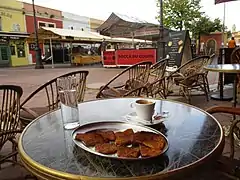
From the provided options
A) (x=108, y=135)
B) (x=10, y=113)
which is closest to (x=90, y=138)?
(x=108, y=135)

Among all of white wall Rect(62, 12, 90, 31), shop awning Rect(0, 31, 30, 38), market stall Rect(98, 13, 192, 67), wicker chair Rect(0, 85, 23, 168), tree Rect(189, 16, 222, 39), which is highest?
white wall Rect(62, 12, 90, 31)

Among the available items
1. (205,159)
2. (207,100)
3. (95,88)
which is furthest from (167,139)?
(95,88)

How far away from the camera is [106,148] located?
0.94 metres

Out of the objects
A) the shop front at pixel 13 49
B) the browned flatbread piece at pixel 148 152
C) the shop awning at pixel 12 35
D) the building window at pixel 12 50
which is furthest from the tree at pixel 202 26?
the browned flatbread piece at pixel 148 152

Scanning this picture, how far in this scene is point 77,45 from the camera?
22.8 metres

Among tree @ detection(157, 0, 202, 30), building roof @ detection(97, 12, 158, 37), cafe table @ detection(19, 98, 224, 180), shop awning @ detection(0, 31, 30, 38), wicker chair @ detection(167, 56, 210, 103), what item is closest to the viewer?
cafe table @ detection(19, 98, 224, 180)

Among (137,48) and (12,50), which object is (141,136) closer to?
(137,48)

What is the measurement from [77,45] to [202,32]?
12145mm

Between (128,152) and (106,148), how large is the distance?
0.09 meters

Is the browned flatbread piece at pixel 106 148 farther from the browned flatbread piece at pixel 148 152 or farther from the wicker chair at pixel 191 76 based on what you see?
the wicker chair at pixel 191 76

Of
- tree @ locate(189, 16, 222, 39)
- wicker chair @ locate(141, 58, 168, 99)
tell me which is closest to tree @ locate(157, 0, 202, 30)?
tree @ locate(189, 16, 222, 39)

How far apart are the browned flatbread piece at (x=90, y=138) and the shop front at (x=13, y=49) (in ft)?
55.9

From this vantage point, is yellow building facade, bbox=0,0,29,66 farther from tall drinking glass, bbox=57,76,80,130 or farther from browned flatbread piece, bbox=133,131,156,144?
browned flatbread piece, bbox=133,131,156,144

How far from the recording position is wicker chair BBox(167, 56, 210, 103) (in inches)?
170
